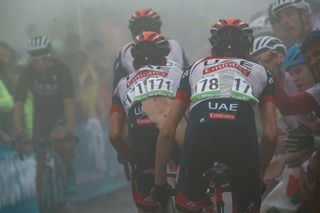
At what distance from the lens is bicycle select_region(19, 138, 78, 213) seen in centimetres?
697

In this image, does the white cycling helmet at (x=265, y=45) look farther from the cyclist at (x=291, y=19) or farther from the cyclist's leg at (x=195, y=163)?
the cyclist's leg at (x=195, y=163)

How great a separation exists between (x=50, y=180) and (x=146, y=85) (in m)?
2.75

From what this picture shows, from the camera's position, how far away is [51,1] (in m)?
7.91

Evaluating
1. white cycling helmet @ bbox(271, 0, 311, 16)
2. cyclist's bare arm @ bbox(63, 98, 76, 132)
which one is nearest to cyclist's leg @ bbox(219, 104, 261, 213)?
white cycling helmet @ bbox(271, 0, 311, 16)

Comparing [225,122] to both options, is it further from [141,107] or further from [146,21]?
[146,21]

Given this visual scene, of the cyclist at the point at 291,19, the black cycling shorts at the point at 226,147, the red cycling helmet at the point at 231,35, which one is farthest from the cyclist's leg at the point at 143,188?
the cyclist at the point at 291,19

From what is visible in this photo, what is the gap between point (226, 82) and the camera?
402cm

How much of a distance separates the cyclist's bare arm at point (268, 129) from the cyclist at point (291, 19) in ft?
6.37

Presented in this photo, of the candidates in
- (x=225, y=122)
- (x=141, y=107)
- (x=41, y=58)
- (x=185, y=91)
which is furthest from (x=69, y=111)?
(x=225, y=122)

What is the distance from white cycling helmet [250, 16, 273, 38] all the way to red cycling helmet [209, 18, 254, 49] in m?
2.02

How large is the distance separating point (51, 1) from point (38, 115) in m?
1.59

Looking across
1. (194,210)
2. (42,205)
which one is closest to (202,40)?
(42,205)

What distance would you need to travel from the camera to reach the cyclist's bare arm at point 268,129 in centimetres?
408

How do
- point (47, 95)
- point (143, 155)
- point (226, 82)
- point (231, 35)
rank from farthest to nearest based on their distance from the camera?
1. point (47, 95)
2. point (143, 155)
3. point (231, 35)
4. point (226, 82)
